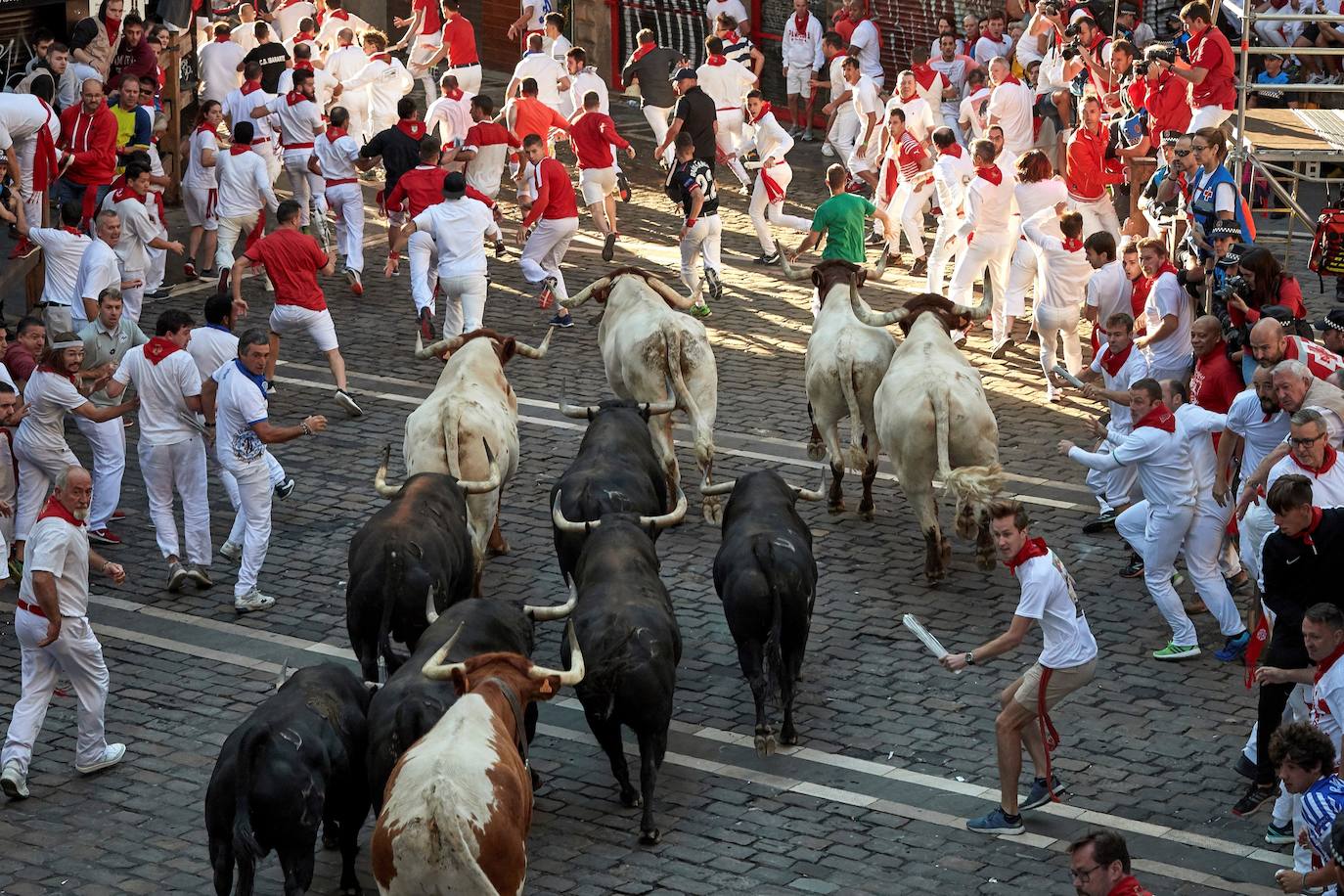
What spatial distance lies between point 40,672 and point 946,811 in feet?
18.1

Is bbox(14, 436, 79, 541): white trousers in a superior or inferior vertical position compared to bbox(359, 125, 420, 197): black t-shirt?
inferior

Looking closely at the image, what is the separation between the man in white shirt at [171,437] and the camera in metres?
14.0

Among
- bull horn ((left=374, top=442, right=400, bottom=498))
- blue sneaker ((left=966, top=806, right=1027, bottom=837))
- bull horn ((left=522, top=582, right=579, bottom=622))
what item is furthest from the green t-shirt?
blue sneaker ((left=966, top=806, right=1027, bottom=837))

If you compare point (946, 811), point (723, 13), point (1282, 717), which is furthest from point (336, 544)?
point (723, 13)

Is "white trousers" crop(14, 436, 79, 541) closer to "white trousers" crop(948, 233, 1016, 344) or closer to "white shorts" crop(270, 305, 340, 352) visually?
"white shorts" crop(270, 305, 340, 352)

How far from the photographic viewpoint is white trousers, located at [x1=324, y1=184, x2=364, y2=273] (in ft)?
68.9

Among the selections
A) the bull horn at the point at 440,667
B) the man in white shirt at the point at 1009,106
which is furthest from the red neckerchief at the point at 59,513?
the man in white shirt at the point at 1009,106

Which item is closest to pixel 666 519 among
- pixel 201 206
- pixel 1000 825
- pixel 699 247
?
pixel 1000 825

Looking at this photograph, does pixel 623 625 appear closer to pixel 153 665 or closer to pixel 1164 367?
pixel 153 665

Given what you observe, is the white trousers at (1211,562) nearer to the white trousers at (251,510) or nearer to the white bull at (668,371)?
the white bull at (668,371)

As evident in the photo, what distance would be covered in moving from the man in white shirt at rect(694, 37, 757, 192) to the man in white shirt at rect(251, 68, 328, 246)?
536 centimetres

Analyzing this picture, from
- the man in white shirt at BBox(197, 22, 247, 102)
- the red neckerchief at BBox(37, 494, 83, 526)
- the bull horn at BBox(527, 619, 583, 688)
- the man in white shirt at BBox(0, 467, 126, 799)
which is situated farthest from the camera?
the man in white shirt at BBox(197, 22, 247, 102)

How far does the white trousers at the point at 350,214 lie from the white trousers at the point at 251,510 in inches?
297

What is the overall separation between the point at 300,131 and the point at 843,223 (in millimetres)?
7302
